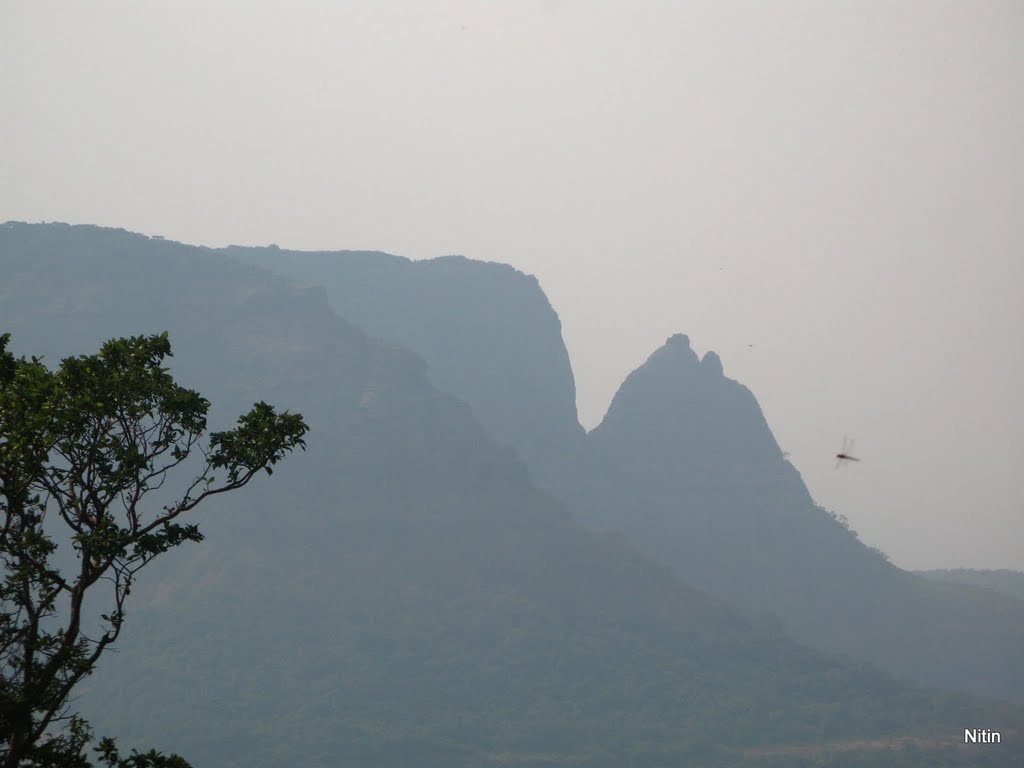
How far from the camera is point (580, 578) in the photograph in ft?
614

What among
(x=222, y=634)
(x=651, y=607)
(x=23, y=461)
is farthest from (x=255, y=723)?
(x=23, y=461)

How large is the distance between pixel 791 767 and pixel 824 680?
36.1 m

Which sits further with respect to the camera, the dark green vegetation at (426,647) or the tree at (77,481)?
the dark green vegetation at (426,647)

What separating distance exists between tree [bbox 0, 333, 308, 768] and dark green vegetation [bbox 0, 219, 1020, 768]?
114m

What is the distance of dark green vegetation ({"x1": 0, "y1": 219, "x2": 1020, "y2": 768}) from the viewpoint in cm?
14275

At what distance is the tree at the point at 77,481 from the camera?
2009 cm

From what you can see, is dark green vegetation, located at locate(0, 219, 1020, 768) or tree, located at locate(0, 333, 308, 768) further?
dark green vegetation, located at locate(0, 219, 1020, 768)

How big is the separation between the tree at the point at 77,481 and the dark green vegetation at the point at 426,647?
11429cm

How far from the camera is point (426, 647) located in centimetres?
16550

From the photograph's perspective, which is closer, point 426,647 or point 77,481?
point 77,481

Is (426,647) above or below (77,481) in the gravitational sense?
above

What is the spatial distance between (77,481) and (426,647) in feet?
489

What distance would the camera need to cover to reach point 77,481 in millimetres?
21625

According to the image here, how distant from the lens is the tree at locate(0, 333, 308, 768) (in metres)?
20.1
